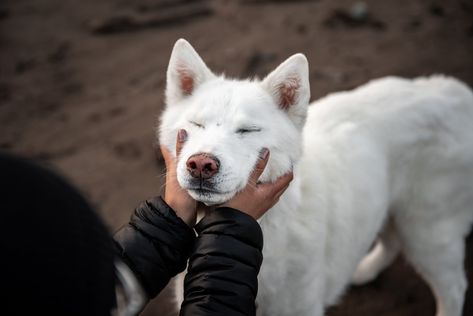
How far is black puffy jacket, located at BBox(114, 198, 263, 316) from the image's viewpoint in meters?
1.72

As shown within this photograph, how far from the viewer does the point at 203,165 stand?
1942mm

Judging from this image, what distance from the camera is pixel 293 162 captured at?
2346mm

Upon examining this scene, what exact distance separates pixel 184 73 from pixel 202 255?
120 centimetres

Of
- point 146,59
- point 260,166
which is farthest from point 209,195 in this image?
point 146,59

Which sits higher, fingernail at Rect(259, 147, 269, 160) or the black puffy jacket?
A: fingernail at Rect(259, 147, 269, 160)

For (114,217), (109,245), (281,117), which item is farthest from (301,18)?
(109,245)

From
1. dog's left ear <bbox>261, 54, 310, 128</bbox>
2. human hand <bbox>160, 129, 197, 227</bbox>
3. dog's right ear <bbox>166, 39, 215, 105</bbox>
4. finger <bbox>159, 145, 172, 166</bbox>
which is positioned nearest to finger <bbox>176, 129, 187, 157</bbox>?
human hand <bbox>160, 129, 197, 227</bbox>

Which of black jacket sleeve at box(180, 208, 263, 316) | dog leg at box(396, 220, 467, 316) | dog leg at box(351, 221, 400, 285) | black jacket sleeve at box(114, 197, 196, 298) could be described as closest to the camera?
black jacket sleeve at box(180, 208, 263, 316)

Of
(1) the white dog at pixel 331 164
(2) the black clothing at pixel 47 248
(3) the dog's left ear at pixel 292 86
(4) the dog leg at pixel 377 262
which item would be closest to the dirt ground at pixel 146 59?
(4) the dog leg at pixel 377 262

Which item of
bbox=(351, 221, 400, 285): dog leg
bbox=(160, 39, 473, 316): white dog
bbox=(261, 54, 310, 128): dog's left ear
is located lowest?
bbox=(351, 221, 400, 285): dog leg

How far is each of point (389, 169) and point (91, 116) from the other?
4404mm

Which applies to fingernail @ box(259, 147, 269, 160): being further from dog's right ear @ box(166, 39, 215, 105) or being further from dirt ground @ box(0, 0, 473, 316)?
dirt ground @ box(0, 0, 473, 316)

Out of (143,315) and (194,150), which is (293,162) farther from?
(143,315)

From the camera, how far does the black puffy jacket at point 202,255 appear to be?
1.72 meters
